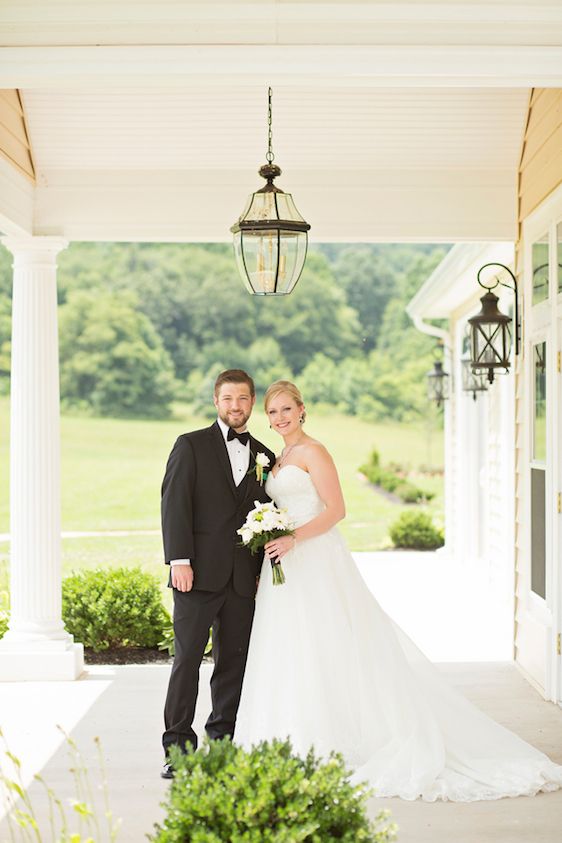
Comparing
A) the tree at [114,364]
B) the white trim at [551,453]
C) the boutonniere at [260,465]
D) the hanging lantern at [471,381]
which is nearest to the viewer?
the boutonniere at [260,465]

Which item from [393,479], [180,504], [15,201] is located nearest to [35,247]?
[15,201]

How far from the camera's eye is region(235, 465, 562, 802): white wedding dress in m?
4.57

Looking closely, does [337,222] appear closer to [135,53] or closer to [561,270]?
[561,270]

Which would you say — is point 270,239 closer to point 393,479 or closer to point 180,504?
point 180,504

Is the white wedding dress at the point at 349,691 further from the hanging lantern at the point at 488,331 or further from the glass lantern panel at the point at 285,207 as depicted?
the hanging lantern at the point at 488,331

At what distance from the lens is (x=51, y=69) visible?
387cm

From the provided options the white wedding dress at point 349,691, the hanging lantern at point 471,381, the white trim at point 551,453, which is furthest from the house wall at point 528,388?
the hanging lantern at point 471,381

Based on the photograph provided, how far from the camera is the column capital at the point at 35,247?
7.08 m

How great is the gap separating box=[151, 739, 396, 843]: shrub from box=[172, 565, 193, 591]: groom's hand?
78.7 inches

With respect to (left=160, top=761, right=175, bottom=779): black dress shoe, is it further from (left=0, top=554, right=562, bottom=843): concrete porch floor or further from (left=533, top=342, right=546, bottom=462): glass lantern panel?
(left=533, top=342, right=546, bottom=462): glass lantern panel

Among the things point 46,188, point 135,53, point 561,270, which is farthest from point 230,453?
point 46,188

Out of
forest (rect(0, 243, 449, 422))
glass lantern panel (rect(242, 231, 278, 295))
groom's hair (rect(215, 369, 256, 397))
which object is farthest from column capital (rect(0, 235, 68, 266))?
forest (rect(0, 243, 449, 422))

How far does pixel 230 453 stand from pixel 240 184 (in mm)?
2662

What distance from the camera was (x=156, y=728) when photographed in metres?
5.72
